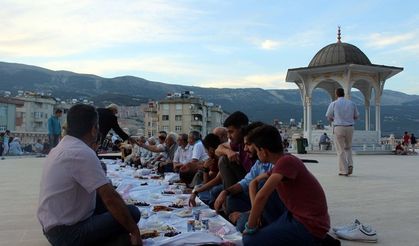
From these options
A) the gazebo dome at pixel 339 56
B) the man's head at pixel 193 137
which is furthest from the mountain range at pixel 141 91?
the man's head at pixel 193 137

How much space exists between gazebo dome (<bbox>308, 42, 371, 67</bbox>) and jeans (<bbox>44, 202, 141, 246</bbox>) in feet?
72.1

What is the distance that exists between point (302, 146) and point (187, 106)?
196ft

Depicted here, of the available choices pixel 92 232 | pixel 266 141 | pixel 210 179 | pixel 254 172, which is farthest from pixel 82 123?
pixel 210 179

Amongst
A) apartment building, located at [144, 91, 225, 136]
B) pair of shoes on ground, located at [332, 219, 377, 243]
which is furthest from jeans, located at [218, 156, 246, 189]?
apartment building, located at [144, 91, 225, 136]

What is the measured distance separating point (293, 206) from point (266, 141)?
480 millimetres

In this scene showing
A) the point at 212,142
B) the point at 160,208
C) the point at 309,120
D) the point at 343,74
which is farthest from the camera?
the point at 309,120

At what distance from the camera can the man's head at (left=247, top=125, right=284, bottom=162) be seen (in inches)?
127

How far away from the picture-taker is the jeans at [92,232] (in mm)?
3023

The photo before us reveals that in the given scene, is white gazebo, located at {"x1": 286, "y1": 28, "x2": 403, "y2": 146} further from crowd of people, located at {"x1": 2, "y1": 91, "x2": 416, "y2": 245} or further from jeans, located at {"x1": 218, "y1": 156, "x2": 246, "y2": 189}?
crowd of people, located at {"x1": 2, "y1": 91, "x2": 416, "y2": 245}

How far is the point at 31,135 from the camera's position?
104 feet

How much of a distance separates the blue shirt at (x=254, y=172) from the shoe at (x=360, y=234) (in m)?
0.90

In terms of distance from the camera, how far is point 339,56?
80.2 ft

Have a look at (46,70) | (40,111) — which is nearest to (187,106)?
(40,111)

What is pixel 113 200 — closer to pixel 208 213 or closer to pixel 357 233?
pixel 208 213
